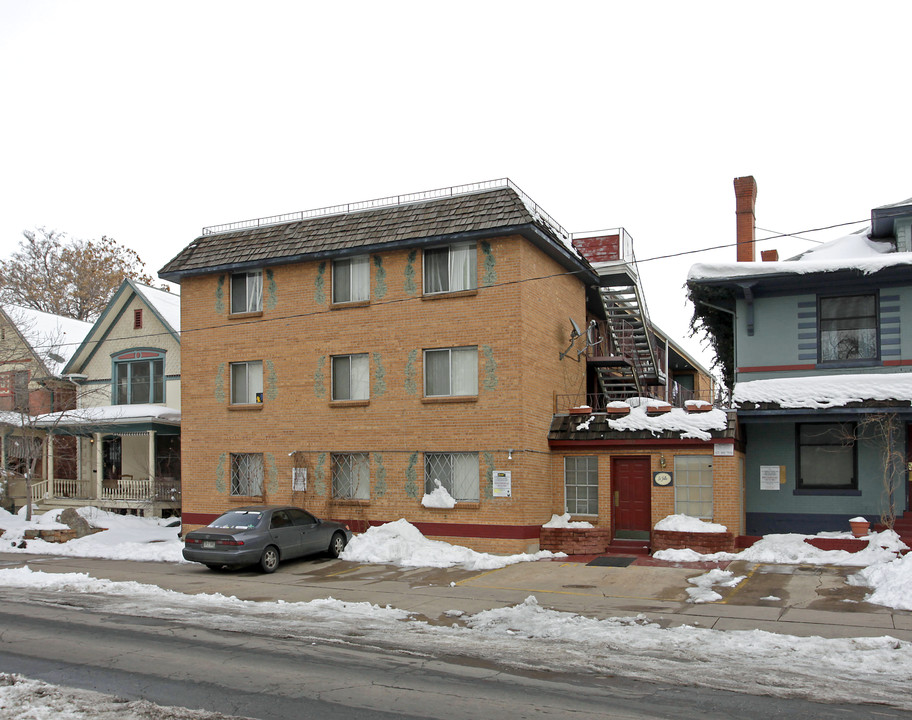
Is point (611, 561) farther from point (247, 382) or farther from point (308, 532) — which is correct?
point (247, 382)

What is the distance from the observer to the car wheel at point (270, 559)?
724 inches

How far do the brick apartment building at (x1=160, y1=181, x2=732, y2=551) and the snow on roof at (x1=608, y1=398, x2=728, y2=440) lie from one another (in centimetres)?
43

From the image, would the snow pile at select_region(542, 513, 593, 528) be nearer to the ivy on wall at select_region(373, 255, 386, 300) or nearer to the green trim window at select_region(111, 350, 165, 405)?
the ivy on wall at select_region(373, 255, 386, 300)

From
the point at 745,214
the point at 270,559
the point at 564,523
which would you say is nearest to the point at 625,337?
the point at 745,214

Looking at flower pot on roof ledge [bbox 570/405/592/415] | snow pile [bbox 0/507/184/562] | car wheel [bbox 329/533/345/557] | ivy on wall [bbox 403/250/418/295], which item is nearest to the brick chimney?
flower pot on roof ledge [bbox 570/405/592/415]

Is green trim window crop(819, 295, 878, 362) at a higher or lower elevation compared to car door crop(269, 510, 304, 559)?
higher

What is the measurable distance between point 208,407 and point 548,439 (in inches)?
410

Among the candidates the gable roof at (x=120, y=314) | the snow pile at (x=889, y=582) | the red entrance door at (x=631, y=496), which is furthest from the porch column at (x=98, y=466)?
the snow pile at (x=889, y=582)

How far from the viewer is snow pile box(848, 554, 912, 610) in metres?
13.4

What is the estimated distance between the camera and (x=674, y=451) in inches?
818

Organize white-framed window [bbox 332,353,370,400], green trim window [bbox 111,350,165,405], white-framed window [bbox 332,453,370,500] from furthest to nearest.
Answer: green trim window [bbox 111,350,165,405] < white-framed window [bbox 332,353,370,400] < white-framed window [bbox 332,453,370,500]

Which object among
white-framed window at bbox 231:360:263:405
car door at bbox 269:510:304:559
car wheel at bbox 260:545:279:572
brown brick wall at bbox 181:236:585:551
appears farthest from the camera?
white-framed window at bbox 231:360:263:405

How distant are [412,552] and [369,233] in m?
8.68

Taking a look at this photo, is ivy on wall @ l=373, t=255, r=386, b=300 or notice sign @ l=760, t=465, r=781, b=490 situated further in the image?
ivy on wall @ l=373, t=255, r=386, b=300
